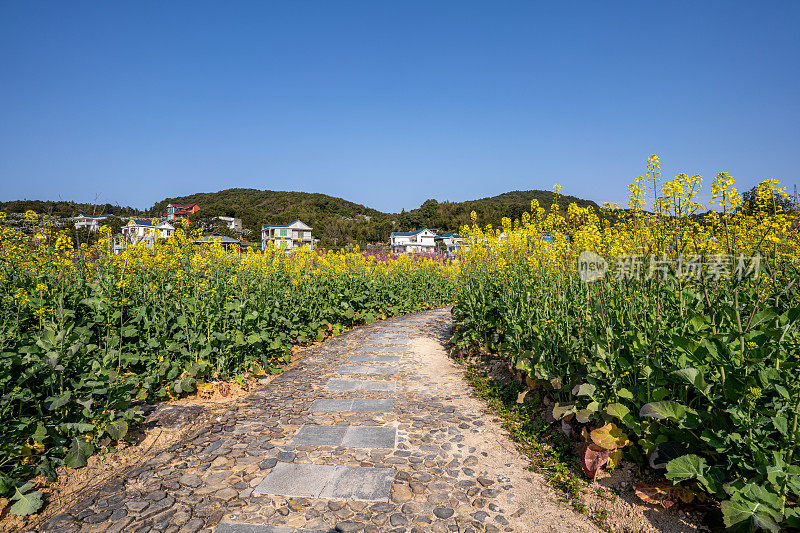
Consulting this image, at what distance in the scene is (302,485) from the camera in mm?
2877

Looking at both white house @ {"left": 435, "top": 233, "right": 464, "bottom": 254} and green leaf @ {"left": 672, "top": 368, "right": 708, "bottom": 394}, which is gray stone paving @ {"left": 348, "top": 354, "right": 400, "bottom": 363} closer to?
white house @ {"left": 435, "top": 233, "right": 464, "bottom": 254}

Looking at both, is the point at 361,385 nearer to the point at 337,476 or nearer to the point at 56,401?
the point at 337,476

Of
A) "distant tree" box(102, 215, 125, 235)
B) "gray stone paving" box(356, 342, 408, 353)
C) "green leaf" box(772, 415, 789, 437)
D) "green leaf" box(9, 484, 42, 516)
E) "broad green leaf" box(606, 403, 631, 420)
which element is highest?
"distant tree" box(102, 215, 125, 235)

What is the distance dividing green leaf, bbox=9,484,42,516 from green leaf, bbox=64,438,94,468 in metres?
0.32

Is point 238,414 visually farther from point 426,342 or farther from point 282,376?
point 426,342

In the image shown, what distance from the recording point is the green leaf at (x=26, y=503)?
2438 mm

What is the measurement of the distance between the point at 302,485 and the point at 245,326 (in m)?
2.74

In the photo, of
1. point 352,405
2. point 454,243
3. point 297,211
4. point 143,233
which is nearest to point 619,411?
point 352,405

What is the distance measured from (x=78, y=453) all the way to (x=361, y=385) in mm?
2886

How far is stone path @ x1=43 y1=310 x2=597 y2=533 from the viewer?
250 centimetres

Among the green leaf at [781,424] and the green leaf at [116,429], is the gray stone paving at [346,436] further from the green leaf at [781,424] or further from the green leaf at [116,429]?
the green leaf at [781,424]

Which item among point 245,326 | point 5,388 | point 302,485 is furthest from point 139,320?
point 302,485

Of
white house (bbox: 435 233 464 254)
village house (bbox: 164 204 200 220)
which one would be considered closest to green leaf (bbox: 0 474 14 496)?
village house (bbox: 164 204 200 220)

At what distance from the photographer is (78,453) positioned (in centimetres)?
289
